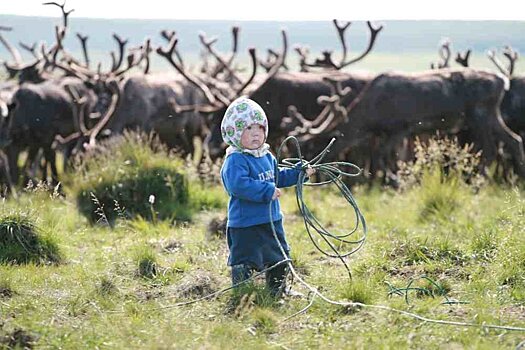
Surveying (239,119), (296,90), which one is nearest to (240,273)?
(239,119)

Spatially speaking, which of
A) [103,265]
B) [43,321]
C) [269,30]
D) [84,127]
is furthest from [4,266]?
[269,30]

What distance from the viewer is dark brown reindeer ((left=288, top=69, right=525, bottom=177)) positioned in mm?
11898

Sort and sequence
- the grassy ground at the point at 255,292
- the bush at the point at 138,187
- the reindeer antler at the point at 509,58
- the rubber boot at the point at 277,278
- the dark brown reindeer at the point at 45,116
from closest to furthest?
the grassy ground at the point at 255,292 < the rubber boot at the point at 277,278 < the bush at the point at 138,187 < the dark brown reindeer at the point at 45,116 < the reindeer antler at the point at 509,58

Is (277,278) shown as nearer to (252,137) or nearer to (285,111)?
(252,137)

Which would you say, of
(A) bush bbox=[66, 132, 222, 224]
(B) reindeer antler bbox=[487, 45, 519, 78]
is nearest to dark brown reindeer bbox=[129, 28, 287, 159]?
(A) bush bbox=[66, 132, 222, 224]

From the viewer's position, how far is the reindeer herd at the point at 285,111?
11859 mm

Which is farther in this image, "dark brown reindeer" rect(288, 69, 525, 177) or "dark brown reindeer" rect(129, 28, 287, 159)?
"dark brown reindeer" rect(129, 28, 287, 159)

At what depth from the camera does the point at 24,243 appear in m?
6.83

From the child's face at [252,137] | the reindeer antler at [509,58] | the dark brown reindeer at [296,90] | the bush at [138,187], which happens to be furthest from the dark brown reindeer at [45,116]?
the child's face at [252,137]

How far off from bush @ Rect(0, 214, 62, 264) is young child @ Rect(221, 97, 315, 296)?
5.55 feet

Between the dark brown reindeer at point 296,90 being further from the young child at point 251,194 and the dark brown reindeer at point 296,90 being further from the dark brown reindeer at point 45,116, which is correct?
the young child at point 251,194

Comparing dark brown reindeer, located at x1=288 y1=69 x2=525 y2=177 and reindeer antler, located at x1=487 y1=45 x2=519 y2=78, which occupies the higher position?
reindeer antler, located at x1=487 y1=45 x2=519 y2=78

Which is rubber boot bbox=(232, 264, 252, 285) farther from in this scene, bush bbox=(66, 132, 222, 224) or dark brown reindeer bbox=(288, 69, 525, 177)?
dark brown reindeer bbox=(288, 69, 525, 177)

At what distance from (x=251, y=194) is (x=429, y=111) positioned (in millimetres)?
6926
